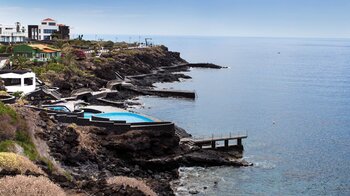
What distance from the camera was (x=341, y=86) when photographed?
150625 millimetres

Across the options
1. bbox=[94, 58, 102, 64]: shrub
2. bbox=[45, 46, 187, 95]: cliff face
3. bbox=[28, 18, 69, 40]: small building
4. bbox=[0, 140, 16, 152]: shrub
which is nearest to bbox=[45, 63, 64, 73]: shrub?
bbox=[45, 46, 187, 95]: cliff face

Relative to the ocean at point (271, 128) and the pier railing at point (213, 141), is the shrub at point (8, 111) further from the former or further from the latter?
the pier railing at point (213, 141)

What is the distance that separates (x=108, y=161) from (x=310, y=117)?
5415cm

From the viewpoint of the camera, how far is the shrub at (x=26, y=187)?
23438 mm

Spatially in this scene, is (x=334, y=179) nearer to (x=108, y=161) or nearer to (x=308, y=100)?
(x=108, y=161)

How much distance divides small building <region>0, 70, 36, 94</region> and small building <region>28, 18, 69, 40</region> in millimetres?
105435

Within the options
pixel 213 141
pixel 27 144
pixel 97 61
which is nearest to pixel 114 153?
pixel 27 144

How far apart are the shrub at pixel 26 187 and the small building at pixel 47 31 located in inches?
6118

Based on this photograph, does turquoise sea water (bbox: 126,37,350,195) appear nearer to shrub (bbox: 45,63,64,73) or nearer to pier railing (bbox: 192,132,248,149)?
pier railing (bbox: 192,132,248,149)

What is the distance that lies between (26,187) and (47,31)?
165115mm

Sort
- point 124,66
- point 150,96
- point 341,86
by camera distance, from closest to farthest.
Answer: point 150,96, point 124,66, point 341,86

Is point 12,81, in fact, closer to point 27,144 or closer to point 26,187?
point 27,144

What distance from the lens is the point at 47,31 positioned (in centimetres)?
18162

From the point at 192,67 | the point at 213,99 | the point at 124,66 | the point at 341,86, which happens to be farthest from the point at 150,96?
the point at 192,67
